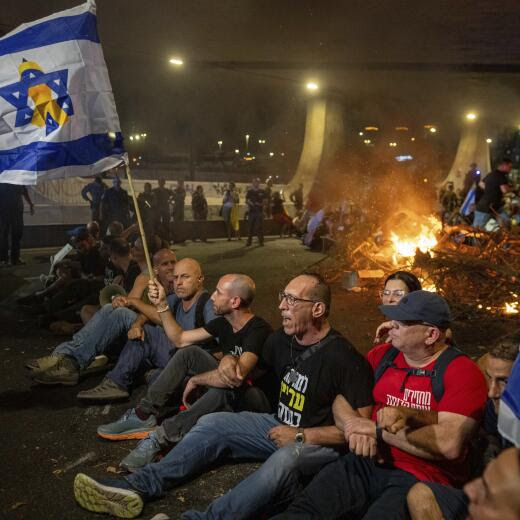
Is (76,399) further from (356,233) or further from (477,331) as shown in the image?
(356,233)

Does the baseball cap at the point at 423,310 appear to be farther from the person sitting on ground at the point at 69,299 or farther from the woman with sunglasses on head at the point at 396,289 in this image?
the person sitting on ground at the point at 69,299

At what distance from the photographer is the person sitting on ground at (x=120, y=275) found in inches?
215

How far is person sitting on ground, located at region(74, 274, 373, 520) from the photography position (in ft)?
8.63

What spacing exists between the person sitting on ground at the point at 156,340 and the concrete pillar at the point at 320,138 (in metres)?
14.6

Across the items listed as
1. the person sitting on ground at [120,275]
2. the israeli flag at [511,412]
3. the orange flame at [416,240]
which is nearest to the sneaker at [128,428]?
the person sitting on ground at [120,275]

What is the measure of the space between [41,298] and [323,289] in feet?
18.2

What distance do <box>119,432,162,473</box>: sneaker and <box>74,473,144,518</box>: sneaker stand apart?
11.1 inches

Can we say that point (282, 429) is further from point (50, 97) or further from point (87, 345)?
point (50, 97)

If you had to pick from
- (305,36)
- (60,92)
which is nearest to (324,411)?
(60,92)

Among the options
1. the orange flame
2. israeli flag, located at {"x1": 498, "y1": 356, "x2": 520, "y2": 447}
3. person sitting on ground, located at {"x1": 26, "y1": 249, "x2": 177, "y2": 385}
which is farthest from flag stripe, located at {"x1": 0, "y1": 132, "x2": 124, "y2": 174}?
the orange flame

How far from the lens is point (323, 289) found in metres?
3.07

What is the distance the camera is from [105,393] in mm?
4250

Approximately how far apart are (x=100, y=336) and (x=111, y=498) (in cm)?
192

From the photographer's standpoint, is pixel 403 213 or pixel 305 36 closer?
pixel 403 213
